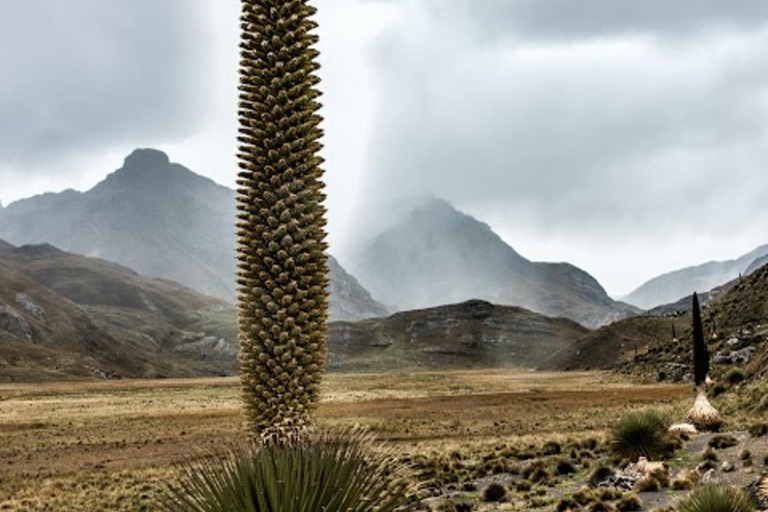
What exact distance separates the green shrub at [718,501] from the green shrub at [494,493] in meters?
12.7

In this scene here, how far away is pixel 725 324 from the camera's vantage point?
→ 287 feet

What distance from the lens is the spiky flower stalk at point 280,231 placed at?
15.7ft

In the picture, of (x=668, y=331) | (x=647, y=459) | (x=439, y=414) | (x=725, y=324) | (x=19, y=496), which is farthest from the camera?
(x=668, y=331)

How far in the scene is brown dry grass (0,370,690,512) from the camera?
3098 cm

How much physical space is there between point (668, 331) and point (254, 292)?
20103 cm

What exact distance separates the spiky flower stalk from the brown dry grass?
33.0 ft

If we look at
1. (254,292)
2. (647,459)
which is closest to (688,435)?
(647,459)

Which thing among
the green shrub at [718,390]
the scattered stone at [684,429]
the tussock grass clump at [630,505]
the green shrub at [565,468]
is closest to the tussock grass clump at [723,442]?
the scattered stone at [684,429]

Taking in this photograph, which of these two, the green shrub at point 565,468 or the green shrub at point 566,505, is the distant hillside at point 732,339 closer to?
the green shrub at point 565,468

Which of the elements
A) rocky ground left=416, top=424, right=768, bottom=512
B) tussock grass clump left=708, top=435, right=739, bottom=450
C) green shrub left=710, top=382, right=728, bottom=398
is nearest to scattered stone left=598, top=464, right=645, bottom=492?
rocky ground left=416, top=424, right=768, bottom=512

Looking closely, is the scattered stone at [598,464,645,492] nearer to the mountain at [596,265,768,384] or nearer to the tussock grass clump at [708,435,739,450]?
the tussock grass clump at [708,435,739,450]

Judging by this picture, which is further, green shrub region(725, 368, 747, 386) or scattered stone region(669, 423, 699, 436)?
green shrub region(725, 368, 747, 386)

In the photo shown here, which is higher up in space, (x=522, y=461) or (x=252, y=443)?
(x=252, y=443)

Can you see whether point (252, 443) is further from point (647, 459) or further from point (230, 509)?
point (647, 459)
